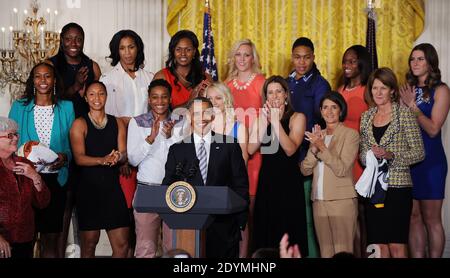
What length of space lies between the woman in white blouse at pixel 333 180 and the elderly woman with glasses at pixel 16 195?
2.02 m

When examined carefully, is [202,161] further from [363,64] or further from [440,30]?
[440,30]

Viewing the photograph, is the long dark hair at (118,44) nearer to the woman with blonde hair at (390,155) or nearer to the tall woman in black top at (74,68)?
the tall woman in black top at (74,68)

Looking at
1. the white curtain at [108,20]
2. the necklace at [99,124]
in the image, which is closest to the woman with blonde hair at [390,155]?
the necklace at [99,124]

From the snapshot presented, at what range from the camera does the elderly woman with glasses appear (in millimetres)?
5484

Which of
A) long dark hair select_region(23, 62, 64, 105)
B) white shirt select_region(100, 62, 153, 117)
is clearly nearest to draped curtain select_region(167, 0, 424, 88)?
white shirt select_region(100, 62, 153, 117)

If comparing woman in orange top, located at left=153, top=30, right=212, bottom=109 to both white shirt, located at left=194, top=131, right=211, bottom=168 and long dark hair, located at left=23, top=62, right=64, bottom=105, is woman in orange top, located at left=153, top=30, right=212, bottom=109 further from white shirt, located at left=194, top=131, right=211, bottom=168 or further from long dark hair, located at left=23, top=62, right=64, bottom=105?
white shirt, located at left=194, top=131, right=211, bottom=168

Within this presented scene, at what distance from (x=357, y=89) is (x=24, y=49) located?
2.93 metres

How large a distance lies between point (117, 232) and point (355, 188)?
1797 mm

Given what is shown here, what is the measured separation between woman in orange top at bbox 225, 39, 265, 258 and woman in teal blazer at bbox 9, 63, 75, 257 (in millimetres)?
1330

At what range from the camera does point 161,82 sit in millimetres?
6535

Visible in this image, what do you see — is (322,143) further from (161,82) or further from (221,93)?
(161,82)

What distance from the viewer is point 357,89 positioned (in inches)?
277

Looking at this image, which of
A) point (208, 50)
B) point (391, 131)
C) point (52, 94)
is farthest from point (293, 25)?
point (52, 94)
